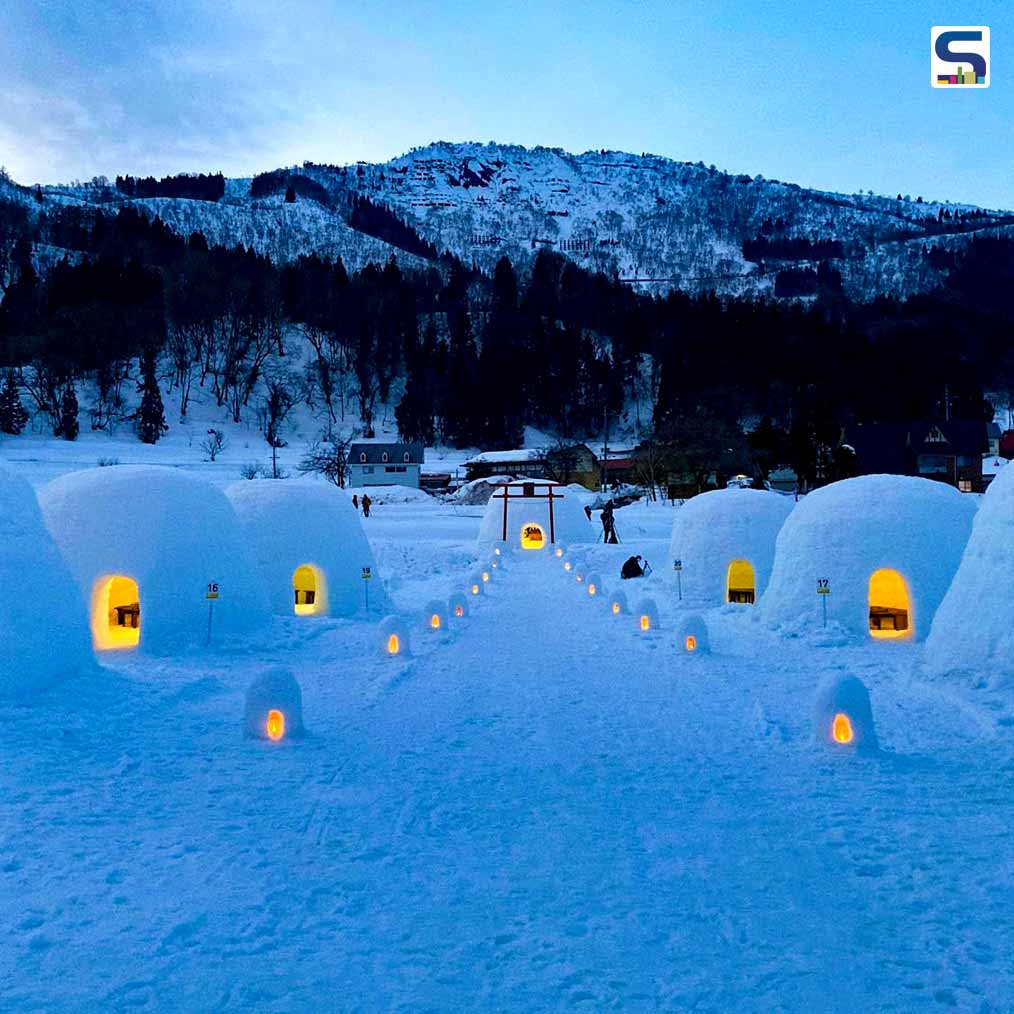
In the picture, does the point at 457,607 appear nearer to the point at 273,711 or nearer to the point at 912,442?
the point at 273,711

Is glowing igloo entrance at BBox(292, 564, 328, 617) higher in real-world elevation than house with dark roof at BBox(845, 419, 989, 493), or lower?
lower

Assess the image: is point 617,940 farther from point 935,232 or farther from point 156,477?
point 935,232

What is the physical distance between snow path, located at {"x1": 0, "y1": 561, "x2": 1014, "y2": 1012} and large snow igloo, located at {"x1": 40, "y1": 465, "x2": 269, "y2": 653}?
2.92 m

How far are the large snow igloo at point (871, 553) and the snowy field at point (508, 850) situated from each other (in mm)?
3000

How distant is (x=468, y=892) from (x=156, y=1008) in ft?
5.83

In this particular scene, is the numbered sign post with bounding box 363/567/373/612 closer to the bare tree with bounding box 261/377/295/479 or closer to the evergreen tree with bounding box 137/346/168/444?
the evergreen tree with bounding box 137/346/168/444

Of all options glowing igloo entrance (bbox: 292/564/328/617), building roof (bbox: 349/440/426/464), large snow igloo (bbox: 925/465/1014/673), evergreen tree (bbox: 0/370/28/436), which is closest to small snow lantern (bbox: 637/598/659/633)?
large snow igloo (bbox: 925/465/1014/673)

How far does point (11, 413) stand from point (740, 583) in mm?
59390

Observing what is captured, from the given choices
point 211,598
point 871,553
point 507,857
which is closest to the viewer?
point 507,857

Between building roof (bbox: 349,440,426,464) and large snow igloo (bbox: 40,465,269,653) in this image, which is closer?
large snow igloo (bbox: 40,465,269,653)

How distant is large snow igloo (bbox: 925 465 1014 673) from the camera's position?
28.1 feet

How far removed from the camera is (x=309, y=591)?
54.8 ft

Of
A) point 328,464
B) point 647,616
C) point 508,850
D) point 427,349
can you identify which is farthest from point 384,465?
point 508,850

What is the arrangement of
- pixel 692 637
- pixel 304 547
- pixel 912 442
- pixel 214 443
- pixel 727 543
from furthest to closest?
1. pixel 214 443
2. pixel 912 442
3. pixel 727 543
4. pixel 304 547
5. pixel 692 637
